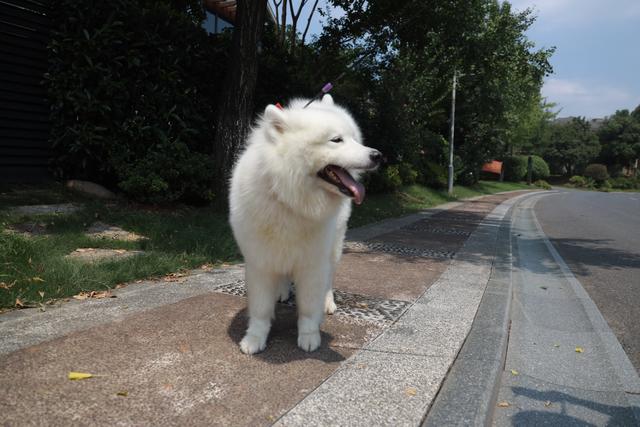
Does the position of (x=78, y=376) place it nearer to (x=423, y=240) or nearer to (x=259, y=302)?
(x=259, y=302)

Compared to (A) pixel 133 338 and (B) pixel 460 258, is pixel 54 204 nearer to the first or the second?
(A) pixel 133 338

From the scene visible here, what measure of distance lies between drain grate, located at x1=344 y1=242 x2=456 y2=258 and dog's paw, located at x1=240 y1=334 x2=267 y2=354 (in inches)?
155

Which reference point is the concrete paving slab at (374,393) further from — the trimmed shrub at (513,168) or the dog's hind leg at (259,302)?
the trimmed shrub at (513,168)

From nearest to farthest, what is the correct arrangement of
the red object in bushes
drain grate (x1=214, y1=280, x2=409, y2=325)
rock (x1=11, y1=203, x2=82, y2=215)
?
drain grate (x1=214, y1=280, x2=409, y2=325) < rock (x1=11, y1=203, x2=82, y2=215) < the red object in bushes

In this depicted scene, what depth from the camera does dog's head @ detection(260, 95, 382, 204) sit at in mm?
2521

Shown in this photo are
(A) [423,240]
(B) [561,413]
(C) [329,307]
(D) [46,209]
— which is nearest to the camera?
(B) [561,413]

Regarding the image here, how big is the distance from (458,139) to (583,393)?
29293 millimetres

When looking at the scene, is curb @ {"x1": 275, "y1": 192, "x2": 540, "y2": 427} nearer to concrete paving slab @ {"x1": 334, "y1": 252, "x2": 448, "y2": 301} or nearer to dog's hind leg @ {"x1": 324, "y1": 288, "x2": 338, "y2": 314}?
concrete paving slab @ {"x1": 334, "y1": 252, "x2": 448, "y2": 301}

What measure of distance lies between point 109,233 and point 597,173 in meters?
64.5

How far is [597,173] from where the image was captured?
56438 mm

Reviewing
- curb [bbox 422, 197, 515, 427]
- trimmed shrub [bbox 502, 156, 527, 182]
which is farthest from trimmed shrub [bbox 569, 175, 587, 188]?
curb [bbox 422, 197, 515, 427]

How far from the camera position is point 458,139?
98.5 ft

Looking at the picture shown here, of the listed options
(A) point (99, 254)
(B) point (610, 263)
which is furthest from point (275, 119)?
(B) point (610, 263)

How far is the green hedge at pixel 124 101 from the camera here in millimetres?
7391
